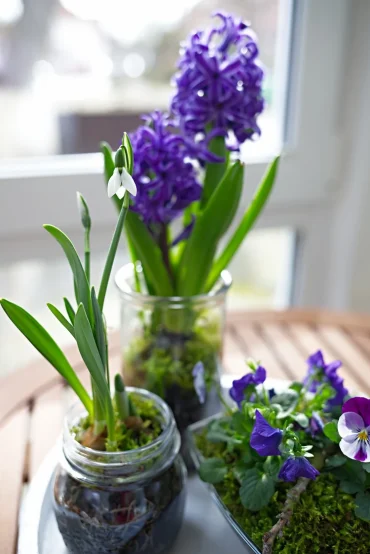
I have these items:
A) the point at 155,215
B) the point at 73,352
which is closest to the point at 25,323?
the point at 155,215

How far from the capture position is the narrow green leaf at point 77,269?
0.39 meters

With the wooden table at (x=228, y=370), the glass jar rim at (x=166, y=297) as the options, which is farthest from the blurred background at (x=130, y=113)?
the glass jar rim at (x=166, y=297)

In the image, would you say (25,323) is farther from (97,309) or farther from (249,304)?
(249,304)

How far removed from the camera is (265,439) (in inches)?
16.0

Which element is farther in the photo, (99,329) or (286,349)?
(286,349)

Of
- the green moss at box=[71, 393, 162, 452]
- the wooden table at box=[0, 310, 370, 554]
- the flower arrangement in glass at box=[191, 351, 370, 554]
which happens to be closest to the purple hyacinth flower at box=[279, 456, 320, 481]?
the flower arrangement in glass at box=[191, 351, 370, 554]

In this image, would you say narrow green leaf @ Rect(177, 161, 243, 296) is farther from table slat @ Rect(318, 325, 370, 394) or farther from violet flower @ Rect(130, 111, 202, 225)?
table slat @ Rect(318, 325, 370, 394)

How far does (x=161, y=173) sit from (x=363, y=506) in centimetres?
31

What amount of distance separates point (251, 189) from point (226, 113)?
0.52m

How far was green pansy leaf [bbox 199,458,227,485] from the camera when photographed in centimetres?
46

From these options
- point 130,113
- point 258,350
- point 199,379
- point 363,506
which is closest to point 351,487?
point 363,506

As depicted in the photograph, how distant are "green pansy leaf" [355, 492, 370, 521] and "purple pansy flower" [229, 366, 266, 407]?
0.38 ft

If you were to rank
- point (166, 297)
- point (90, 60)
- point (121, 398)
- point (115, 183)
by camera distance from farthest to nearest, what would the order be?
point (90, 60) < point (166, 297) < point (121, 398) < point (115, 183)

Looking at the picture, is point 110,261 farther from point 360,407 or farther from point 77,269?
point 360,407
